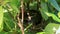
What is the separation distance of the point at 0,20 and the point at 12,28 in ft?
0.36

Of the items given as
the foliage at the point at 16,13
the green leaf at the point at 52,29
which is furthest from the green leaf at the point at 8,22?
the green leaf at the point at 52,29

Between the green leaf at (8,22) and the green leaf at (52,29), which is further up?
the green leaf at (8,22)

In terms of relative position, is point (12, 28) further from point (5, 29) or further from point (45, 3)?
point (45, 3)

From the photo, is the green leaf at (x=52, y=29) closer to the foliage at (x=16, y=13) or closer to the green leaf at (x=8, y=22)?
the foliage at (x=16, y=13)

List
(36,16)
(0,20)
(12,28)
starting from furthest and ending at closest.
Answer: (36,16) → (12,28) → (0,20)

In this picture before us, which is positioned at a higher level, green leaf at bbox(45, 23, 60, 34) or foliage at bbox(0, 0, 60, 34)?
foliage at bbox(0, 0, 60, 34)

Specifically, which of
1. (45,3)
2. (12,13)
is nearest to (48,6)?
(45,3)

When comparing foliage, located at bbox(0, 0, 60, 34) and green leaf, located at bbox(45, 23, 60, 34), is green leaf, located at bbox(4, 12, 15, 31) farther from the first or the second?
green leaf, located at bbox(45, 23, 60, 34)

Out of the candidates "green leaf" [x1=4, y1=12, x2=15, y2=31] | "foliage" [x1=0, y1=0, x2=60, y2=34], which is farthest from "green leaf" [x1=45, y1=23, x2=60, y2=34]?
"green leaf" [x1=4, y1=12, x2=15, y2=31]

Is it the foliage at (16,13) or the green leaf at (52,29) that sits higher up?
the foliage at (16,13)

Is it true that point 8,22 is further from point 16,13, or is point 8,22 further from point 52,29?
point 52,29

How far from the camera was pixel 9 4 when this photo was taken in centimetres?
58

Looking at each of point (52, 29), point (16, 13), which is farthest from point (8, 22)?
point (52, 29)

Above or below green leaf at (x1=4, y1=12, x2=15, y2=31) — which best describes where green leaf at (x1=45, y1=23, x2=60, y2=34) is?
below
